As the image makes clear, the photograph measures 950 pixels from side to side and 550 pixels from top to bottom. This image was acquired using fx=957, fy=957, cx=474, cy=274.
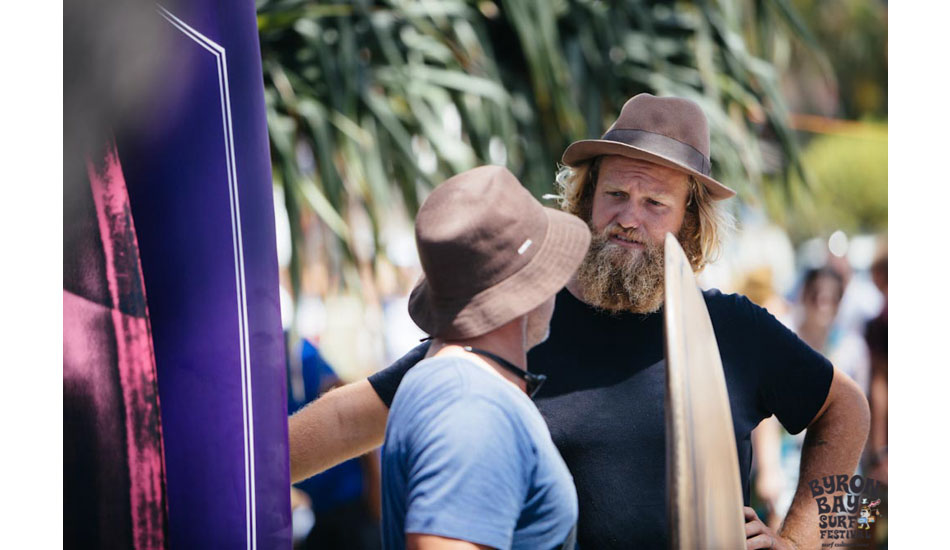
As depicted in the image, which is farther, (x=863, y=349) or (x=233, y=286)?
(x=863, y=349)

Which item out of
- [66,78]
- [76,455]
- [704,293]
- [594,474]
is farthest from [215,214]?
[704,293]

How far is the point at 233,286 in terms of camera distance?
1.66 m

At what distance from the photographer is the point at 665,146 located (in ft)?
6.47

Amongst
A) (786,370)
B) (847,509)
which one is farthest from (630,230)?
(847,509)

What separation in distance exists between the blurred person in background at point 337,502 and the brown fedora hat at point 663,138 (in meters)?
2.12

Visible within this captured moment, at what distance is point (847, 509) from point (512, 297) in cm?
141

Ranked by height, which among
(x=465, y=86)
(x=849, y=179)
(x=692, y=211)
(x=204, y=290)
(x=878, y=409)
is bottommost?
(x=204, y=290)

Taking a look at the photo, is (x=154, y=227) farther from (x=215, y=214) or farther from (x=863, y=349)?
(x=863, y=349)

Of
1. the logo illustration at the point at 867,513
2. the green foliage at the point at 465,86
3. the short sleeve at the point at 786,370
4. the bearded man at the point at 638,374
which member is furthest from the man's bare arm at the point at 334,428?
the green foliage at the point at 465,86

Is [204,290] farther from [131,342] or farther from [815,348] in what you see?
[815,348]

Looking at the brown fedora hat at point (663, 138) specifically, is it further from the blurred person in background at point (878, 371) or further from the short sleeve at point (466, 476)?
the blurred person in background at point (878, 371)

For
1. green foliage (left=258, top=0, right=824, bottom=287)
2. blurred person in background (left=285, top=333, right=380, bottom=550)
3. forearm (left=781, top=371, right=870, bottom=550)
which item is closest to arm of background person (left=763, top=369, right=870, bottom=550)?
forearm (left=781, top=371, right=870, bottom=550)

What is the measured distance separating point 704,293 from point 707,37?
2.85 metres

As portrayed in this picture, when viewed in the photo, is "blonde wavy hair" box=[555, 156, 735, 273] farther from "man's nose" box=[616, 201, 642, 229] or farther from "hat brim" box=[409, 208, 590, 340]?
"hat brim" box=[409, 208, 590, 340]
